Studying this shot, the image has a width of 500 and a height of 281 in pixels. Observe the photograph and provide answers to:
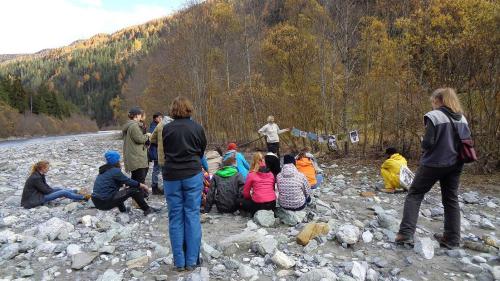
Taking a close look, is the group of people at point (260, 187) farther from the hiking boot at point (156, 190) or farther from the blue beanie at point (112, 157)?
the hiking boot at point (156, 190)

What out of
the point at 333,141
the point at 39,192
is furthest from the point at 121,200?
the point at 333,141

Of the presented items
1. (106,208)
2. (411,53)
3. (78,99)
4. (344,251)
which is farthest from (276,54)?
(78,99)

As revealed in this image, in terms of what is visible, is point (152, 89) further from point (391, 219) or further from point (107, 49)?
point (107, 49)

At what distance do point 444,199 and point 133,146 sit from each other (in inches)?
233

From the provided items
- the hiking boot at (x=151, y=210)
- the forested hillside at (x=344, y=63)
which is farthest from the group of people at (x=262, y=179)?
the forested hillside at (x=344, y=63)

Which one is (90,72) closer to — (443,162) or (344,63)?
(344,63)

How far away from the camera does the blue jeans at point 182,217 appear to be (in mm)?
4742

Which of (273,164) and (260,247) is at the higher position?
(273,164)

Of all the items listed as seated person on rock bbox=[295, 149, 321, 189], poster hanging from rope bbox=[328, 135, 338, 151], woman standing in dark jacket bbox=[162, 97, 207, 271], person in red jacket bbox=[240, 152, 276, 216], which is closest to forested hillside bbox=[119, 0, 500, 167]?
poster hanging from rope bbox=[328, 135, 338, 151]

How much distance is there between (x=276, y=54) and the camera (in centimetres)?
1730

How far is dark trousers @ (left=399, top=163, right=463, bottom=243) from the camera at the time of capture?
16.9 feet

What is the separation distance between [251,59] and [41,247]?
16.9m

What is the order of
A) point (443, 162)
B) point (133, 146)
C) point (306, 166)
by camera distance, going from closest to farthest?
1. point (443, 162)
2. point (133, 146)
3. point (306, 166)

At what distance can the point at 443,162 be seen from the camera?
496cm
